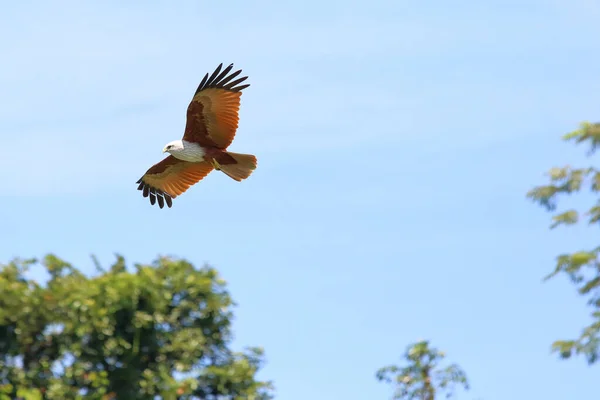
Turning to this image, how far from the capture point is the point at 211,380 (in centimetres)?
1116

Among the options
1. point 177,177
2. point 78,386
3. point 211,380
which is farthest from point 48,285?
point 177,177

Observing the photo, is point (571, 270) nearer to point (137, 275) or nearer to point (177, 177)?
point (177, 177)

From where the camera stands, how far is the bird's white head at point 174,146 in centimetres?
1504

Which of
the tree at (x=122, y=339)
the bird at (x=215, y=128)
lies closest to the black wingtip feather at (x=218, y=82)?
the bird at (x=215, y=128)

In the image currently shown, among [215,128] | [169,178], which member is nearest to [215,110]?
[215,128]

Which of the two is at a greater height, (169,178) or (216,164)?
(169,178)

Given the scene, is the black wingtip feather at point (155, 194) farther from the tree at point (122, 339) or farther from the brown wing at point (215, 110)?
the tree at point (122, 339)

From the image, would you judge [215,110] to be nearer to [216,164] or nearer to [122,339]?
[216,164]

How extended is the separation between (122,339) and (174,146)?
447cm

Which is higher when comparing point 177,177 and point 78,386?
point 177,177

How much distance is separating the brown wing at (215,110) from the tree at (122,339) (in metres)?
3.75

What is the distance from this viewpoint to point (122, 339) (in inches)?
436

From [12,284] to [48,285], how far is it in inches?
15.7

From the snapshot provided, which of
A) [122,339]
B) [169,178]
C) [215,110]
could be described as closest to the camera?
[122,339]
